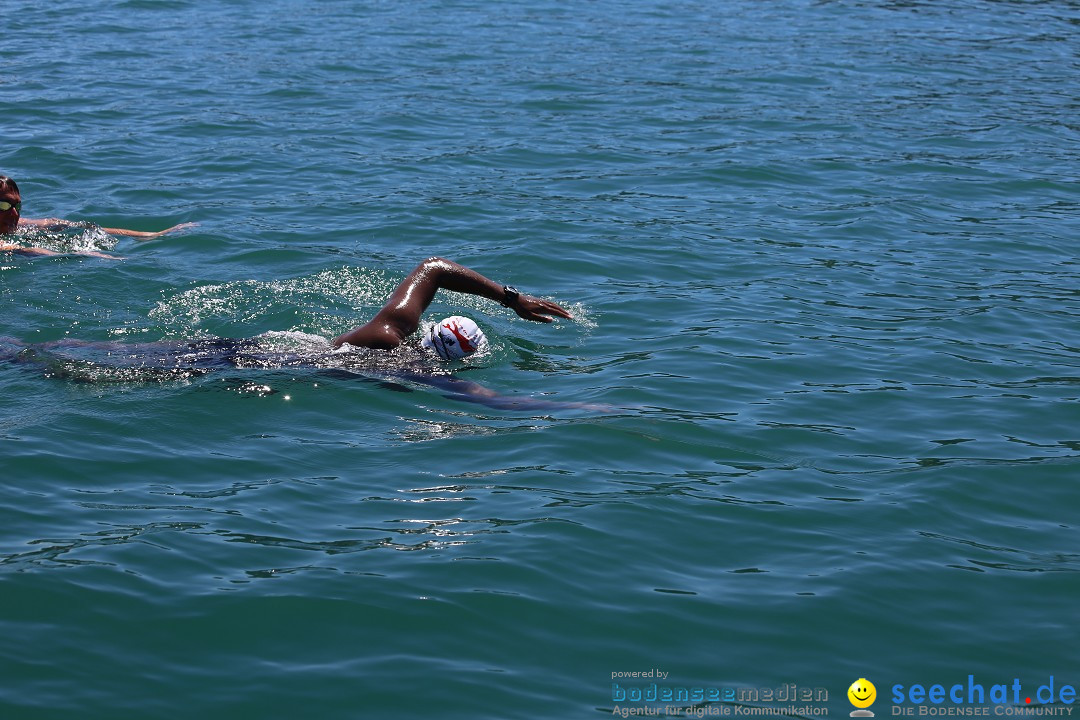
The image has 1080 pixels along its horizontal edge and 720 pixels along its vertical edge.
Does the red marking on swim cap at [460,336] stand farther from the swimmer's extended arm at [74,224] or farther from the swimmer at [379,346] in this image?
the swimmer's extended arm at [74,224]

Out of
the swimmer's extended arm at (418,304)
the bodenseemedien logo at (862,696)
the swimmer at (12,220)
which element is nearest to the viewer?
the bodenseemedien logo at (862,696)

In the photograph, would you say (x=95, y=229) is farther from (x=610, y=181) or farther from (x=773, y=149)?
(x=773, y=149)

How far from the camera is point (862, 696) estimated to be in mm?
5352

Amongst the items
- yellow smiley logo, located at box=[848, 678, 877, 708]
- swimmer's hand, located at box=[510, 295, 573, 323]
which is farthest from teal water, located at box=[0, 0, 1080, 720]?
swimmer's hand, located at box=[510, 295, 573, 323]

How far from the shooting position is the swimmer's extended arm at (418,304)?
905 cm

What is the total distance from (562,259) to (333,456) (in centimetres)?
475

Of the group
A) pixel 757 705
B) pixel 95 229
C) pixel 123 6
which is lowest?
pixel 757 705

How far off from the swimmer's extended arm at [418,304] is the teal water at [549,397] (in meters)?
0.53

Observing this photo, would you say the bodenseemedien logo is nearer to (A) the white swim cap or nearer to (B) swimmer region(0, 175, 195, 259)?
(A) the white swim cap

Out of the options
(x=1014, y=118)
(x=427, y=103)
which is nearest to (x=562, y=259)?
(x=427, y=103)

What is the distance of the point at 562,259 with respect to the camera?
11.7 m

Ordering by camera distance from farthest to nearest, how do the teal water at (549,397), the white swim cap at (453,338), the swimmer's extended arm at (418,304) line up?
the white swim cap at (453,338), the swimmer's extended arm at (418,304), the teal water at (549,397)

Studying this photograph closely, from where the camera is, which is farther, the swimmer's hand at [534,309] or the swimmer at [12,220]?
the swimmer at [12,220]

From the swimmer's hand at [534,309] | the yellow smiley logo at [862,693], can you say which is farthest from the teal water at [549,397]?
the swimmer's hand at [534,309]
